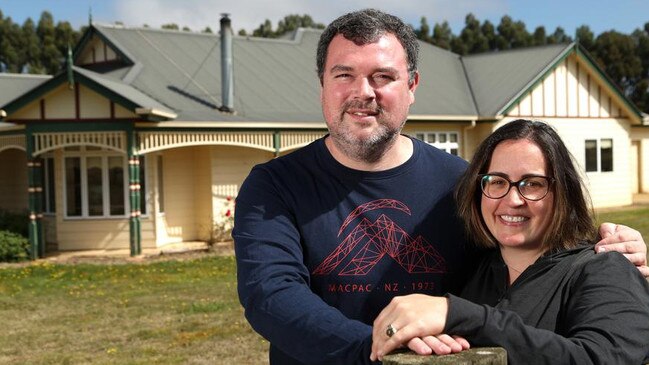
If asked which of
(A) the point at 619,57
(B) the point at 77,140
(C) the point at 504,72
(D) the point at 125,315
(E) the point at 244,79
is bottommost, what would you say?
(D) the point at 125,315

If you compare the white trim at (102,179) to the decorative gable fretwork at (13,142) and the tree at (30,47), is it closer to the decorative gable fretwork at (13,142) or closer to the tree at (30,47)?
the decorative gable fretwork at (13,142)

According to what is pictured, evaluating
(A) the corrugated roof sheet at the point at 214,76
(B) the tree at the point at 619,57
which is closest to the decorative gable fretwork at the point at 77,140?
(A) the corrugated roof sheet at the point at 214,76

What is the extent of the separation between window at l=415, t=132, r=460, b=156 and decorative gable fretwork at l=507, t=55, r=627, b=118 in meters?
1.89

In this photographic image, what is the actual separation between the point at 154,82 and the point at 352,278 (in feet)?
53.7

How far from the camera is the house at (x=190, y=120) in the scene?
15594 millimetres

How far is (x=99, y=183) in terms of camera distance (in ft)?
56.0

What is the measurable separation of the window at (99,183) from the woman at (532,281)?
15427 millimetres

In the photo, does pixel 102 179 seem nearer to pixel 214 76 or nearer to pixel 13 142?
pixel 13 142

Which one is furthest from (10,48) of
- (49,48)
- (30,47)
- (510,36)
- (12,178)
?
(12,178)

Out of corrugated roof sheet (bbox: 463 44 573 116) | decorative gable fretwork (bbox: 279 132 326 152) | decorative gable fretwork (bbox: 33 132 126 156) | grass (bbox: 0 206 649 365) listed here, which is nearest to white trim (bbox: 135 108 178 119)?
decorative gable fretwork (bbox: 33 132 126 156)

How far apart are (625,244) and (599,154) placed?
23.7 meters

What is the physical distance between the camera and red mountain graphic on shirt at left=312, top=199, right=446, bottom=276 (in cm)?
Result: 238

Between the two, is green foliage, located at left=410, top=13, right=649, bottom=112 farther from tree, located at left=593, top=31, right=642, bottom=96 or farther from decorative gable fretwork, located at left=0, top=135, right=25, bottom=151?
decorative gable fretwork, located at left=0, top=135, right=25, bottom=151

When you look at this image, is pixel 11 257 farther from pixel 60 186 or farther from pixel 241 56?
pixel 241 56
